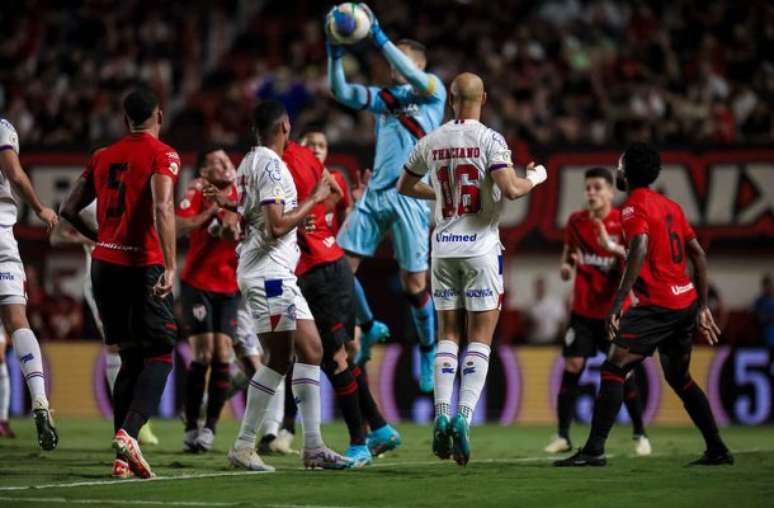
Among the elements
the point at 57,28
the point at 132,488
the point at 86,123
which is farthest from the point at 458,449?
the point at 57,28

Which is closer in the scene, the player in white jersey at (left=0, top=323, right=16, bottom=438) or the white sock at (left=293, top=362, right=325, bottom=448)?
the white sock at (left=293, top=362, right=325, bottom=448)

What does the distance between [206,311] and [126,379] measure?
101 inches

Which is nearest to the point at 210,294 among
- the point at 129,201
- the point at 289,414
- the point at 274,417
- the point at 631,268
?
the point at 274,417

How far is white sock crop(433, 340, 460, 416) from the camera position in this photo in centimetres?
958

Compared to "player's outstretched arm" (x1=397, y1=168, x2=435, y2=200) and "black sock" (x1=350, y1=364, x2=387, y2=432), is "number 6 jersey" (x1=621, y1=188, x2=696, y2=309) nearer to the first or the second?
"player's outstretched arm" (x1=397, y1=168, x2=435, y2=200)

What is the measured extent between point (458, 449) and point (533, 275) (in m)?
12.6

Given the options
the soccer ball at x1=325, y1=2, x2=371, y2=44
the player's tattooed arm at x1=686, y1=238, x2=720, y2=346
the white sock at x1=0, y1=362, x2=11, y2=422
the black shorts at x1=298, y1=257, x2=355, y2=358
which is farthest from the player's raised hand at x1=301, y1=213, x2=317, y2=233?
the white sock at x1=0, y1=362, x2=11, y2=422

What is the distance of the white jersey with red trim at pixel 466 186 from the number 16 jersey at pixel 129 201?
192 centimetres

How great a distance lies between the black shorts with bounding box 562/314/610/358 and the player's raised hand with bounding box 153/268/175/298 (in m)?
5.12

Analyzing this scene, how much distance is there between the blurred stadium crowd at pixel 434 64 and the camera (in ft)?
71.0

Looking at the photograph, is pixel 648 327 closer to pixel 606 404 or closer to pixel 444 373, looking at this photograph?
pixel 606 404

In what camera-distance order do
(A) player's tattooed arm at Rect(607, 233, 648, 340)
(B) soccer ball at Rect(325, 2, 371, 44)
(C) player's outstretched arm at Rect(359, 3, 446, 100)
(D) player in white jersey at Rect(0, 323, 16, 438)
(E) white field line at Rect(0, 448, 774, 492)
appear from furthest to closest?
(D) player in white jersey at Rect(0, 323, 16, 438) < (C) player's outstretched arm at Rect(359, 3, 446, 100) < (B) soccer ball at Rect(325, 2, 371, 44) < (A) player's tattooed arm at Rect(607, 233, 648, 340) < (E) white field line at Rect(0, 448, 774, 492)

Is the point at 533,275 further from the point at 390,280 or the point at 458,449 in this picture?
the point at 458,449

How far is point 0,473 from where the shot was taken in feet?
30.5
